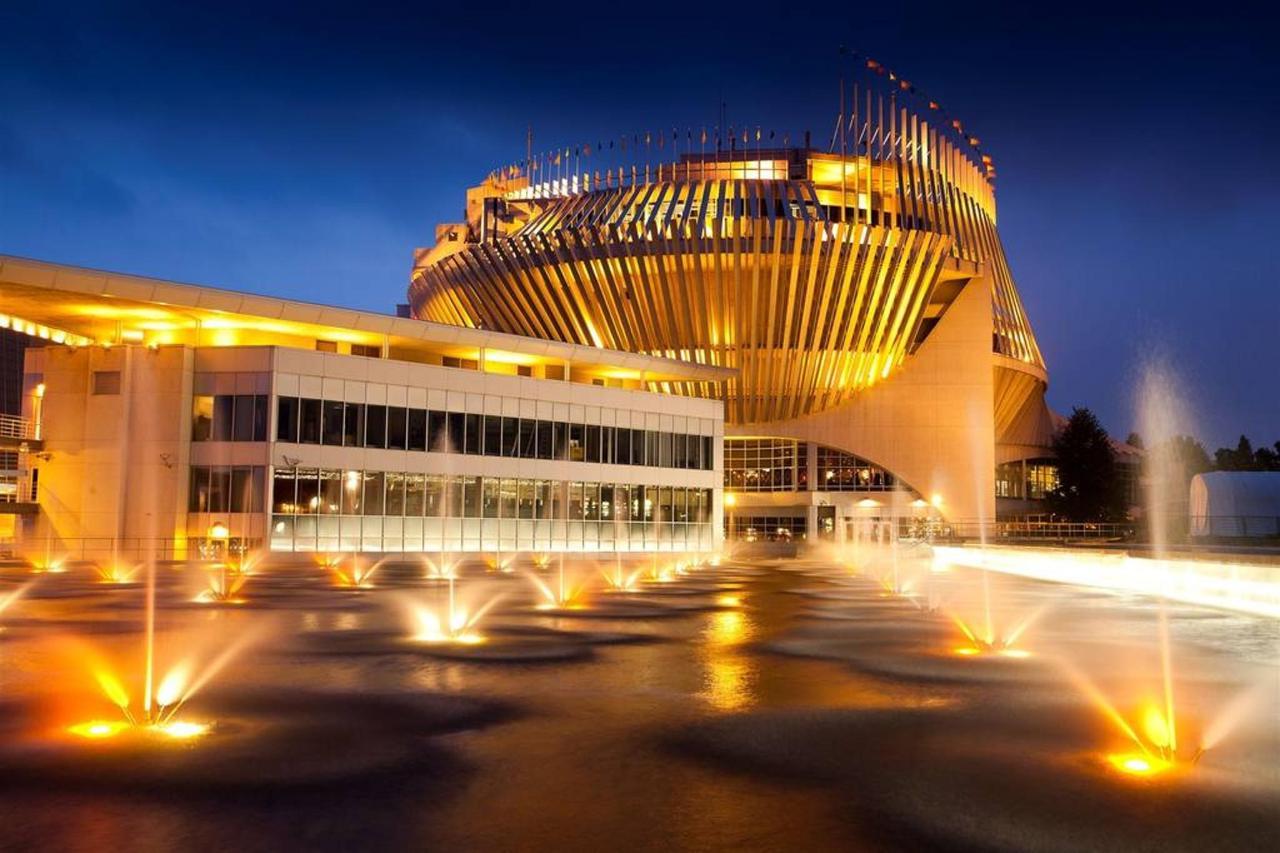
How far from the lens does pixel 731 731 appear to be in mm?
10398

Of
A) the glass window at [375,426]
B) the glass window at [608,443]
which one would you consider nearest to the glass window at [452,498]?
the glass window at [375,426]

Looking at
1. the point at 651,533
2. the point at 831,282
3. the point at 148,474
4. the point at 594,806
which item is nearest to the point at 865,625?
the point at 594,806

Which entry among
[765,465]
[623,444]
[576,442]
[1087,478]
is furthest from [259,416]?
[1087,478]

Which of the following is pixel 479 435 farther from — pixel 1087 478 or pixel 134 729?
pixel 1087 478

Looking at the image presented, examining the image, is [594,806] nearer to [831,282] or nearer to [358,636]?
[358,636]

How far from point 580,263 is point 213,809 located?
217ft

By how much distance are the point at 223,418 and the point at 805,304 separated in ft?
127

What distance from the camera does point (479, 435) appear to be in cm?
5553

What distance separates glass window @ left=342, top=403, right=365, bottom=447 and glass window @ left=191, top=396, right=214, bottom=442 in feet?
18.2

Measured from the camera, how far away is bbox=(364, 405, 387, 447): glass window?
5116 centimetres

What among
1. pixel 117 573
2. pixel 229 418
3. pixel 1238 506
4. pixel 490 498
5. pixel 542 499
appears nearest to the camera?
pixel 117 573

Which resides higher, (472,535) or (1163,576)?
(472,535)

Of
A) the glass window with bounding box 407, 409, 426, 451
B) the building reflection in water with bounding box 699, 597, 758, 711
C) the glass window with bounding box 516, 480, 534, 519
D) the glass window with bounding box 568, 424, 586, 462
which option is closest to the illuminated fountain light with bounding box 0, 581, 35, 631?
the building reflection in water with bounding box 699, 597, 758, 711

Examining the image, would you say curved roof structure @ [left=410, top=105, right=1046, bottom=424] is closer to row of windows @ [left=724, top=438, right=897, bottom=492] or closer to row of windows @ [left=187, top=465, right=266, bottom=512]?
row of windows @ [left=724, top=438, right=897, bottom=492]
